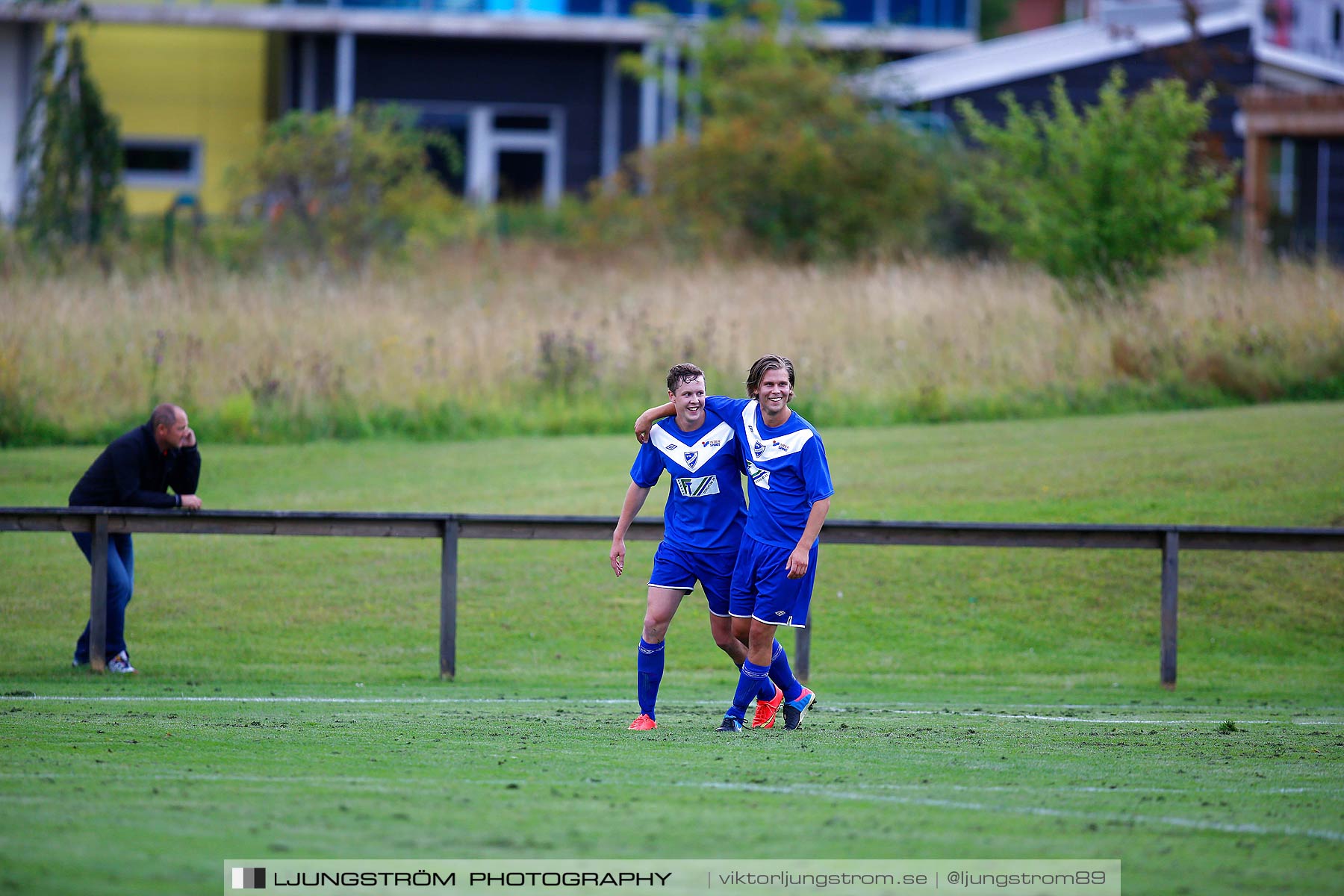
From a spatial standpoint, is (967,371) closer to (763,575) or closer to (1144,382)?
(1144,382)

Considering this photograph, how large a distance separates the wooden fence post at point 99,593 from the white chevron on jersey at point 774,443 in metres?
5.47

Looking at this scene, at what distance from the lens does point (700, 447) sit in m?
8.20

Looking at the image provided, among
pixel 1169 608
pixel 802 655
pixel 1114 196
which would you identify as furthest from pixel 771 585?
pixel 1114 196

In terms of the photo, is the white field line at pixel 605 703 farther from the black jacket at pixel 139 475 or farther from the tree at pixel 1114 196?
the tree at pixel 1114 196

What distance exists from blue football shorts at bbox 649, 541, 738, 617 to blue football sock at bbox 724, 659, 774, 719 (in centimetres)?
40

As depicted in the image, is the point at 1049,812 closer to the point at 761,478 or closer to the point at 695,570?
the point at 761,478

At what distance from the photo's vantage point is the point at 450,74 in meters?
39.1

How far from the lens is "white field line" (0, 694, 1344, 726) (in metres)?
9.20

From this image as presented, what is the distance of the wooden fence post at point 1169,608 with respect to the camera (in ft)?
37.9

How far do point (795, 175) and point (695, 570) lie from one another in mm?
21960

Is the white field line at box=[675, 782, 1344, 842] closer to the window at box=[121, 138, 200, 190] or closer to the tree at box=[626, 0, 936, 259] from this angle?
the tree at box=[626, 0, 936, 259]

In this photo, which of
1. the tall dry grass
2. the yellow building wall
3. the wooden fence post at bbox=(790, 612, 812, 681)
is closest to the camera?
the wooden fence post at bbox=(790, 612, 812, 681)

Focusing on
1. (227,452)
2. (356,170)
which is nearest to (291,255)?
(356,170)

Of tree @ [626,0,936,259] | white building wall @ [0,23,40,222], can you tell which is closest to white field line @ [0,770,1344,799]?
tree @ [626,0,936,259]
